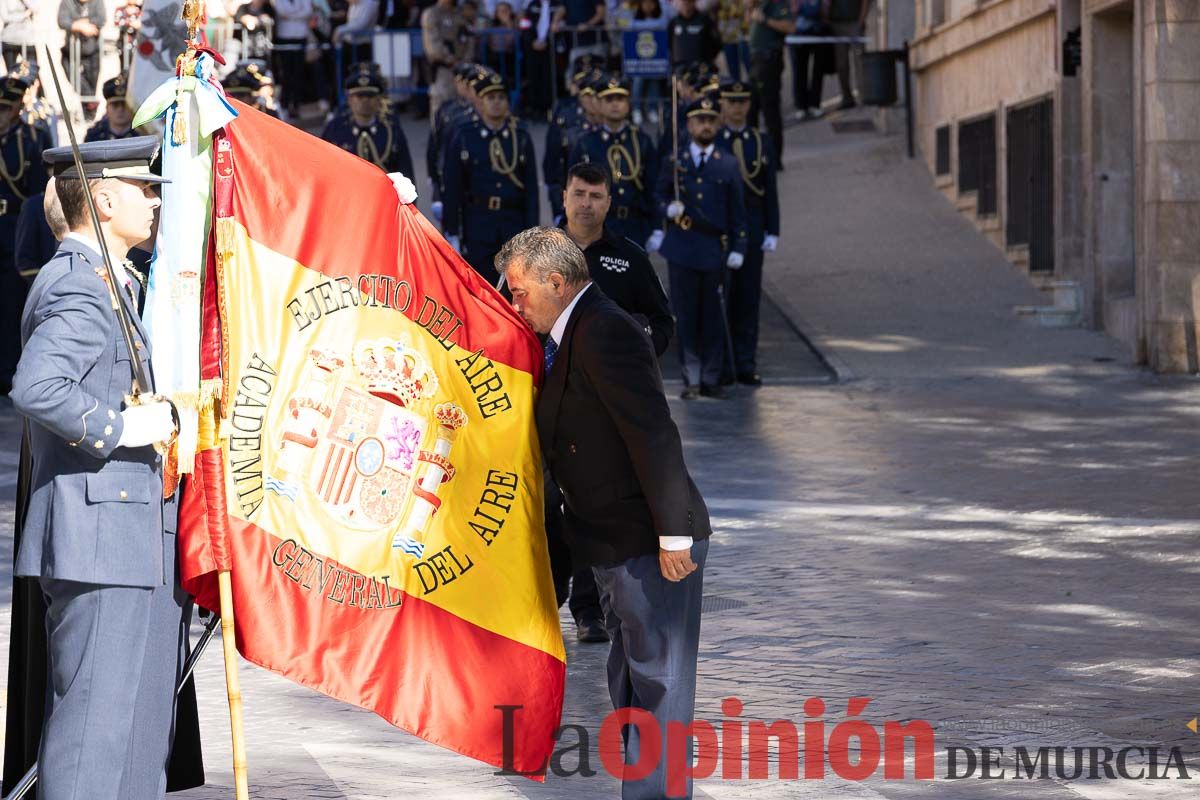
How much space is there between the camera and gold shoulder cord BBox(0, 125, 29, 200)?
15992 mm

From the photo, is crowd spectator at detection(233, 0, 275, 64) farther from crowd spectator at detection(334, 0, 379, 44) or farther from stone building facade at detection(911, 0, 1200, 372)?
stone building facade at detection(911, 0, 1200, 372)

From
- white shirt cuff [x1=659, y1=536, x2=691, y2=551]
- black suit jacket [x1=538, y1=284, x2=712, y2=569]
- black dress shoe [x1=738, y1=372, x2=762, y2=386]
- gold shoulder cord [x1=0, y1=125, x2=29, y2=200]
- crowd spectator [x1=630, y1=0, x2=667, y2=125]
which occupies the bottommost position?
black dress shoe [x1=738, y1=372, x2=762, y2=386]

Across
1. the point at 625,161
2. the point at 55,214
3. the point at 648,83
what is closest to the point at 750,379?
the point at 625,161

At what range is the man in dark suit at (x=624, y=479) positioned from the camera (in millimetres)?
5750

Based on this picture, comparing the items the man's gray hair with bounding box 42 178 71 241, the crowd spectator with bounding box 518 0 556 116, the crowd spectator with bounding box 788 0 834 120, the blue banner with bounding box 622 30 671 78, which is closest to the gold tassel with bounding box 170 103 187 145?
the man's gray hair with bounding box 42 178 71 241

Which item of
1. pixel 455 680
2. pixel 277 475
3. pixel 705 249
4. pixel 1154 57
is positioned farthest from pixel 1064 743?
pixel 1154 57

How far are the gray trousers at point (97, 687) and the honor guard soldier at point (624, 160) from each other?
430 inches

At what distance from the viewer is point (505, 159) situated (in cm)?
1644

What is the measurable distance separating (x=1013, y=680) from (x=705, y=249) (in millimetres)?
8197

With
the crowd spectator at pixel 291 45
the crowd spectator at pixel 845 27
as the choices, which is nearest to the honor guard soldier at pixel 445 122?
the crowd spectator at pixel 845 27

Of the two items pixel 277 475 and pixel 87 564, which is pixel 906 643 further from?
pixel 87 564

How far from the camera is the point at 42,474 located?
5297mm

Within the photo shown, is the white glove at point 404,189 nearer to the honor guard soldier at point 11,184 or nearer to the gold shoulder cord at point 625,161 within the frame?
the gold shoulder cord at point 625,161

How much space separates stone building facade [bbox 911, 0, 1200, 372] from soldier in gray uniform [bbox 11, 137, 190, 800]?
11842mm
